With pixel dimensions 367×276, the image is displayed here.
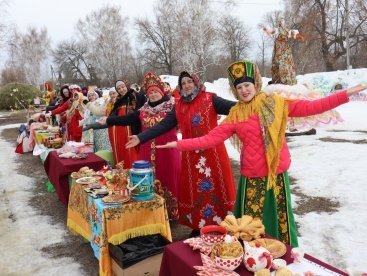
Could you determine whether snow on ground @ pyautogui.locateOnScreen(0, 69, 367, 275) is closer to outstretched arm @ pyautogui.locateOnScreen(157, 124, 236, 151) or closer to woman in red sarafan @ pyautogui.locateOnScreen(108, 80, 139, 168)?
outstretched arm @ pyautogui.locateOnScreen(157, 124, 236, 151)

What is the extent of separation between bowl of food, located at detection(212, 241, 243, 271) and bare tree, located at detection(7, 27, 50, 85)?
41.0 metres

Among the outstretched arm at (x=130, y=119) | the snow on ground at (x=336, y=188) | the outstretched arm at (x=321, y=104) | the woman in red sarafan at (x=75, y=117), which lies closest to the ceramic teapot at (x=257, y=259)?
the snow on ground at (x=336, y=188)

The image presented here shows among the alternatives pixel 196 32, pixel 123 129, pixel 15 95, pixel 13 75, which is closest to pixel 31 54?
pixel 13 75

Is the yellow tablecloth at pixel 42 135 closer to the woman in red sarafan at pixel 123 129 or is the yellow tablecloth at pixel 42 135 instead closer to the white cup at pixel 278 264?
the woman in red sarafan at pixel 123 129

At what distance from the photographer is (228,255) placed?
1836mm

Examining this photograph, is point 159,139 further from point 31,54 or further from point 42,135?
point 31,54

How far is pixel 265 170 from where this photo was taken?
271 centimetres

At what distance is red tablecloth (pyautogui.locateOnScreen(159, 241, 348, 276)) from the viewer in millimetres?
1868

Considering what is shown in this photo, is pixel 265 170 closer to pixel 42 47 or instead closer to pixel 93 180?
pixel 93 180

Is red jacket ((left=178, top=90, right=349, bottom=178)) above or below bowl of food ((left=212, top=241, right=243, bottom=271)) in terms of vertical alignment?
above

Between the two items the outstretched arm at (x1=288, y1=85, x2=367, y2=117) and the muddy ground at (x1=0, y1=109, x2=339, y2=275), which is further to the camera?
the muddy ground at (x1=0, y1=109, x2=339, y2=275)

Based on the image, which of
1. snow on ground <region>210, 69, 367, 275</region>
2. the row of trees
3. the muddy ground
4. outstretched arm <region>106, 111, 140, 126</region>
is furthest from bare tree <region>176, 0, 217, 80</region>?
outstretched arm <region>106, 111, 140, 126</region>

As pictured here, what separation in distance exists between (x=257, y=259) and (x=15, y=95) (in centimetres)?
2752

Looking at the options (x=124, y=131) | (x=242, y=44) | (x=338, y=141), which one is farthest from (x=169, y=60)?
(x=124, y=131)
